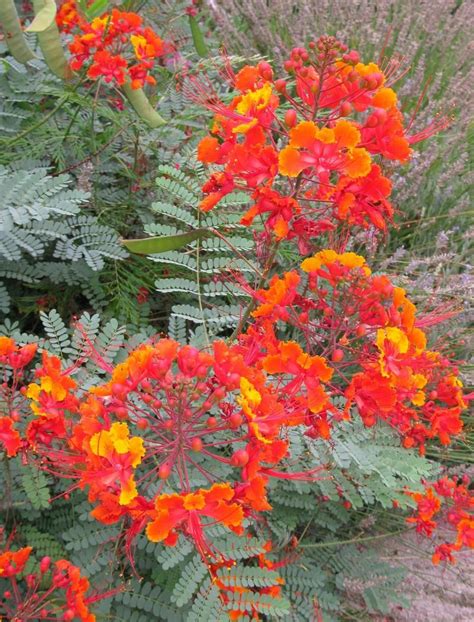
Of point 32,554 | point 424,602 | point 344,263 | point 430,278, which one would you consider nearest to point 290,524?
point 424,602

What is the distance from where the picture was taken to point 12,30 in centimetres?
211

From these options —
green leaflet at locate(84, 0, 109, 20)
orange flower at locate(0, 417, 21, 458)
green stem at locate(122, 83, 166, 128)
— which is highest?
green leaflet at locate(84, 0, 109, 20)

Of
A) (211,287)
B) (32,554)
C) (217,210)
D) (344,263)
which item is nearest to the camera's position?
(344,263)

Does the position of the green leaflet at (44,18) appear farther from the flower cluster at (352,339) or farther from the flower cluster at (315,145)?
the flower cluster at (352,339)

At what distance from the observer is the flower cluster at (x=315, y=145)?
1.27 metres

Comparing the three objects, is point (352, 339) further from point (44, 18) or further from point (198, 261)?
point (44, 18)

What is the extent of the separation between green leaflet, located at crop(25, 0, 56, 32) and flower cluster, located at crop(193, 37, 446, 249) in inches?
33.2

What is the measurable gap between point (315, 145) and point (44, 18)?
3.93 ft

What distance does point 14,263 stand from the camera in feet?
6.72

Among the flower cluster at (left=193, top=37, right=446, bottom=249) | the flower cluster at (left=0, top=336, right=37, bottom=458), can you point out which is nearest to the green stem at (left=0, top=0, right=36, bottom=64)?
the flower cluster at (left=193, top=37, right=446, bottom=249)

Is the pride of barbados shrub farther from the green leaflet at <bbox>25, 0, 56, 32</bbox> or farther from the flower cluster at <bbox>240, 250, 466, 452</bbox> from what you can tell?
the green leaflet at <bbox>25, 0, 56, 32</bbox>

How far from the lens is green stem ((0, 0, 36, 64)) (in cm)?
208

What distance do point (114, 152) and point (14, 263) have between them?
2.18ft

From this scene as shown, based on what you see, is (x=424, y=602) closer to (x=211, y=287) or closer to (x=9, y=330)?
(x=211, y=287)
